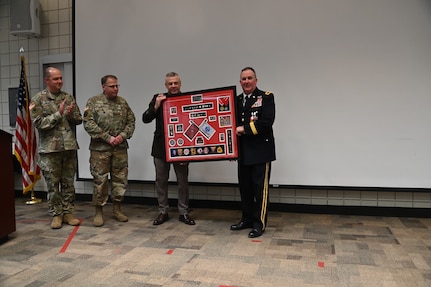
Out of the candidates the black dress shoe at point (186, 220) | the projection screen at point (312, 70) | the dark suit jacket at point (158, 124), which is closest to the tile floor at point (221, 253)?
the black dress shoe at point (186, 220)

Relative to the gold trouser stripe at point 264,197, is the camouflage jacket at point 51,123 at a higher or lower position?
higher

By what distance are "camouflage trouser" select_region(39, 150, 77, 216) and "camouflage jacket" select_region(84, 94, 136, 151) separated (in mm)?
317

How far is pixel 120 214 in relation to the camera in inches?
148

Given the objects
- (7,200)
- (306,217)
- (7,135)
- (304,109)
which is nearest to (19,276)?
(7,200)

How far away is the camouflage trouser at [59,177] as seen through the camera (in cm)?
349

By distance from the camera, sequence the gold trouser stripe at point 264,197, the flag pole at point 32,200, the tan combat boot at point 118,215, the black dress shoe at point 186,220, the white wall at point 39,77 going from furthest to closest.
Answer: the flag pole at point 32,200 < the white wall at point 39,77 < the tan combat boot at point 118,215 < the black dress shoe at point 186,220 < the gold trouser stripe at point 264,197

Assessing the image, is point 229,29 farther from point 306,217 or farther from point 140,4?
point 306,217

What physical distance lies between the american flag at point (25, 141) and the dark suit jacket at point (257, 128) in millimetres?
3026

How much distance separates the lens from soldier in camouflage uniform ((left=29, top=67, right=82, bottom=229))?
11.2 feet

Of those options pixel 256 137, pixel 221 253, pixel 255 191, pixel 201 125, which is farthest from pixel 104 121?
pixel 221 253

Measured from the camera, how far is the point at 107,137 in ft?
11.5

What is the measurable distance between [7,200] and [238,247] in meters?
2.06

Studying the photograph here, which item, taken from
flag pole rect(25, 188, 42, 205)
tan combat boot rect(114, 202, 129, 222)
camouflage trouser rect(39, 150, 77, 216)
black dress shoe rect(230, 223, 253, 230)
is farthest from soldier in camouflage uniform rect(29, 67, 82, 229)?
black dress shoe rect(230, 223, 253, 230)

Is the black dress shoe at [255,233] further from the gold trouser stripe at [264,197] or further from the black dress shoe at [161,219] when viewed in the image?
the black dress shoe at [161,219]
